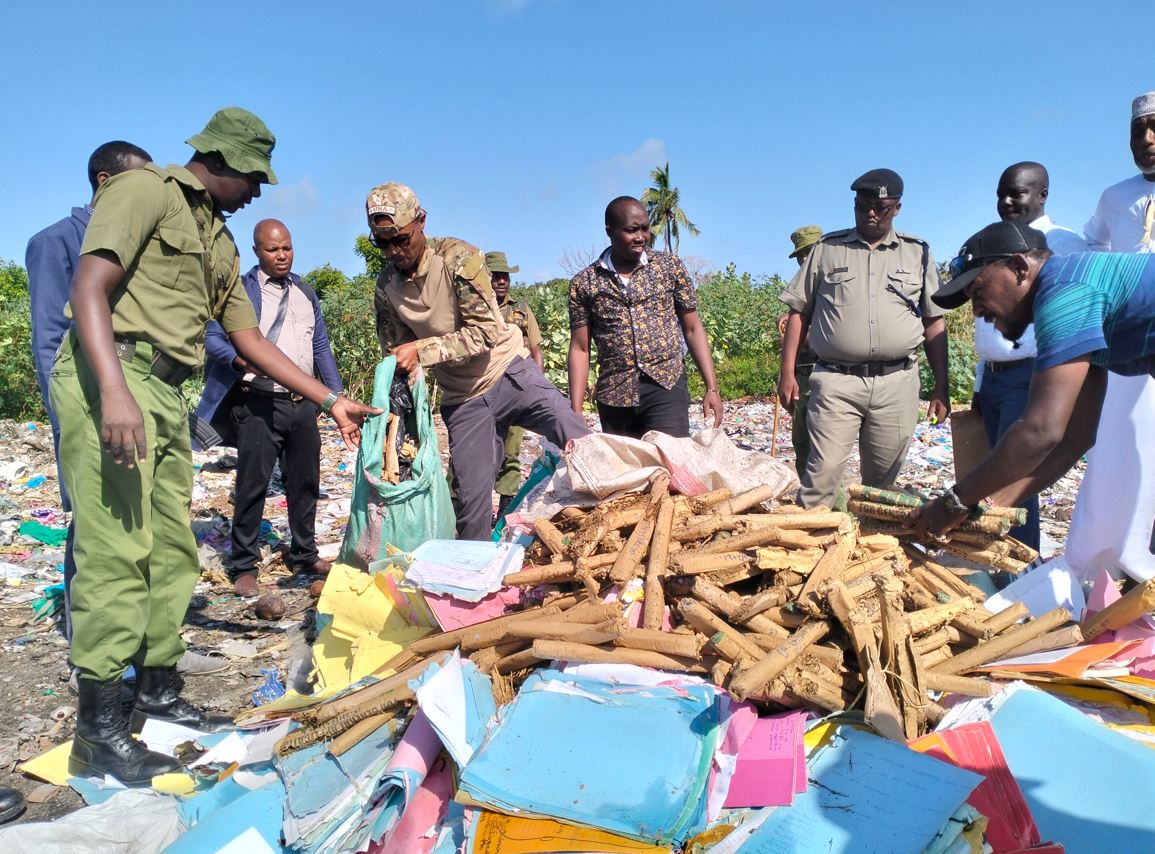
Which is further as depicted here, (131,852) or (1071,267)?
(1071,267)

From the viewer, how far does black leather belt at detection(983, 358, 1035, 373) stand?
455cm

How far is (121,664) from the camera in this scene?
10.1 ft

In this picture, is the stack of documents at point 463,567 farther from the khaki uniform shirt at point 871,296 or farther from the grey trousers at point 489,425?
the khaki uniform shirt at point 871,296

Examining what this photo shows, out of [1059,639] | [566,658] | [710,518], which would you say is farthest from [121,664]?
[1059,639]

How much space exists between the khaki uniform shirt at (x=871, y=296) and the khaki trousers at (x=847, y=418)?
147 millimetres

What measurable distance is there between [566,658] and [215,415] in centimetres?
338

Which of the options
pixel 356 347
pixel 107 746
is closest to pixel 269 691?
pixel 107 746

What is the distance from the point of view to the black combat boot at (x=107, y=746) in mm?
3021

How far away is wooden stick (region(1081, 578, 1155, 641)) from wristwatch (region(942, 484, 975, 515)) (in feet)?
1.89

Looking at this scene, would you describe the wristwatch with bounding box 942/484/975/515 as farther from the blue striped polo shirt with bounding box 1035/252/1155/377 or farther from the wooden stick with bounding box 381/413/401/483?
the wooden stick with bounding box 381/413/401/483

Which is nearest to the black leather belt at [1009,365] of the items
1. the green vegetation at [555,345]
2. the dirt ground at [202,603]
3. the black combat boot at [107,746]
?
the dirt ground at [202,603]

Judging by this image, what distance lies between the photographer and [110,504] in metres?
3.01

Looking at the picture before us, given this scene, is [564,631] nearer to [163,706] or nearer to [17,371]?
[163,706]

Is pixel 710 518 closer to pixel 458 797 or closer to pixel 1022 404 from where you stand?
pixel 458 797
